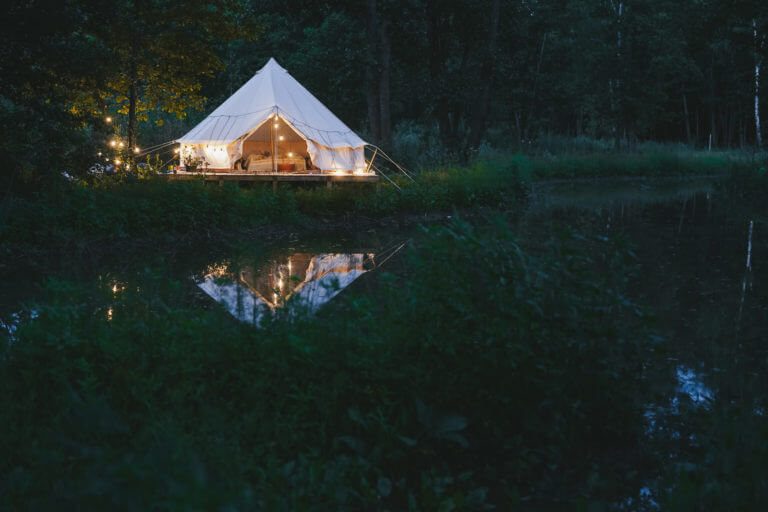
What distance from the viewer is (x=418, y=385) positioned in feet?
11.8

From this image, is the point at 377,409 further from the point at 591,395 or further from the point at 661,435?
the point at 661,435

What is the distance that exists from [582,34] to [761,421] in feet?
129

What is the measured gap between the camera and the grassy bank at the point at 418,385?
332 cm

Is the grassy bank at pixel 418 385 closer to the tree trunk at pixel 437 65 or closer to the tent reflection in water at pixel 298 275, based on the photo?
the tent reflection in water at pixel 298 275

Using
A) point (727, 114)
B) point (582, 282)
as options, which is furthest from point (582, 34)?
point (582, 282)

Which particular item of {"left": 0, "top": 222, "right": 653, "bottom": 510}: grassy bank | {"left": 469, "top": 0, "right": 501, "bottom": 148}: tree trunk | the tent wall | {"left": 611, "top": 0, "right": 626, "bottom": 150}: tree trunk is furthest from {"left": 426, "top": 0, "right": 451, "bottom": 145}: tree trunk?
{"left": 0, "top": 222, "right": 653, "bottom": 510}: grassy bank

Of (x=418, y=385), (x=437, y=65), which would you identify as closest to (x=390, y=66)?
(x=437, y=65)

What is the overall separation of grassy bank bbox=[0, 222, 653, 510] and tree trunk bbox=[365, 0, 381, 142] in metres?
17.1

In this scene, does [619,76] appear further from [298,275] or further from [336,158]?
[298,275]

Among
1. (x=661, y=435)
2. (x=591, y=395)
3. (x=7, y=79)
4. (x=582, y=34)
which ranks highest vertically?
(x=582, y=34)

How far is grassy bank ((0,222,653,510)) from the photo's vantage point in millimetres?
3320

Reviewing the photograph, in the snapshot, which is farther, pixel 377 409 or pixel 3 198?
pixel 3 198

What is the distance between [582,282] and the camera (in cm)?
373

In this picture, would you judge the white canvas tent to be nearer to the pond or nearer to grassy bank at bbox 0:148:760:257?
grassy bank at bbox 0:148:760:257
